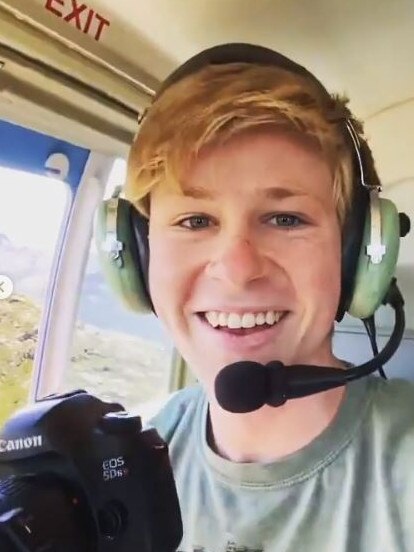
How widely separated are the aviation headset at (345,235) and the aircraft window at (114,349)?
0.47 metres

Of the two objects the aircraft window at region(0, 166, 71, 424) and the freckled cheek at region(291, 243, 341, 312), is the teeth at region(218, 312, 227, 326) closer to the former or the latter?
the freckled cheek at region(291, 243, 341, 312)

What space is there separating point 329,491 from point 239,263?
345 millimetres

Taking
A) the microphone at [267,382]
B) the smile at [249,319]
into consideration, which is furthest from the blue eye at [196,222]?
the microphone at [267,382]

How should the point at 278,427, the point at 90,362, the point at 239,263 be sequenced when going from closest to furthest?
the point at 239,263, the point at 278,427, the point at 90,362

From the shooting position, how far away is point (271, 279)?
44.3 inches

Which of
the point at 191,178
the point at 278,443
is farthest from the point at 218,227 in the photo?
the point at 278,443

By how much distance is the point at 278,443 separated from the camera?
3.99 ft

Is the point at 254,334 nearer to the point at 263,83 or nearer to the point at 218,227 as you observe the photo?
the point at 218,227

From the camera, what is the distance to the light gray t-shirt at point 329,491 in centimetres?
111

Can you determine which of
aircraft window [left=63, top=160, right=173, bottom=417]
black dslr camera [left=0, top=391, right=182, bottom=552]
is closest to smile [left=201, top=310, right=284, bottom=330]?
black dslr camera [left=0, top=391, right=182, bottom=552]

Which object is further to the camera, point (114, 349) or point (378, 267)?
point (114, 349)

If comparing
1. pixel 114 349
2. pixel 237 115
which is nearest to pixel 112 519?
pixel 237 115

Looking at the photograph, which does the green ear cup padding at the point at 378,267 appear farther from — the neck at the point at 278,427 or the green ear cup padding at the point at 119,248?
the green ear cup padding at the point at 119,248

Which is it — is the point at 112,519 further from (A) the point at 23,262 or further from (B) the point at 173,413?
(A) the point at 23,262
